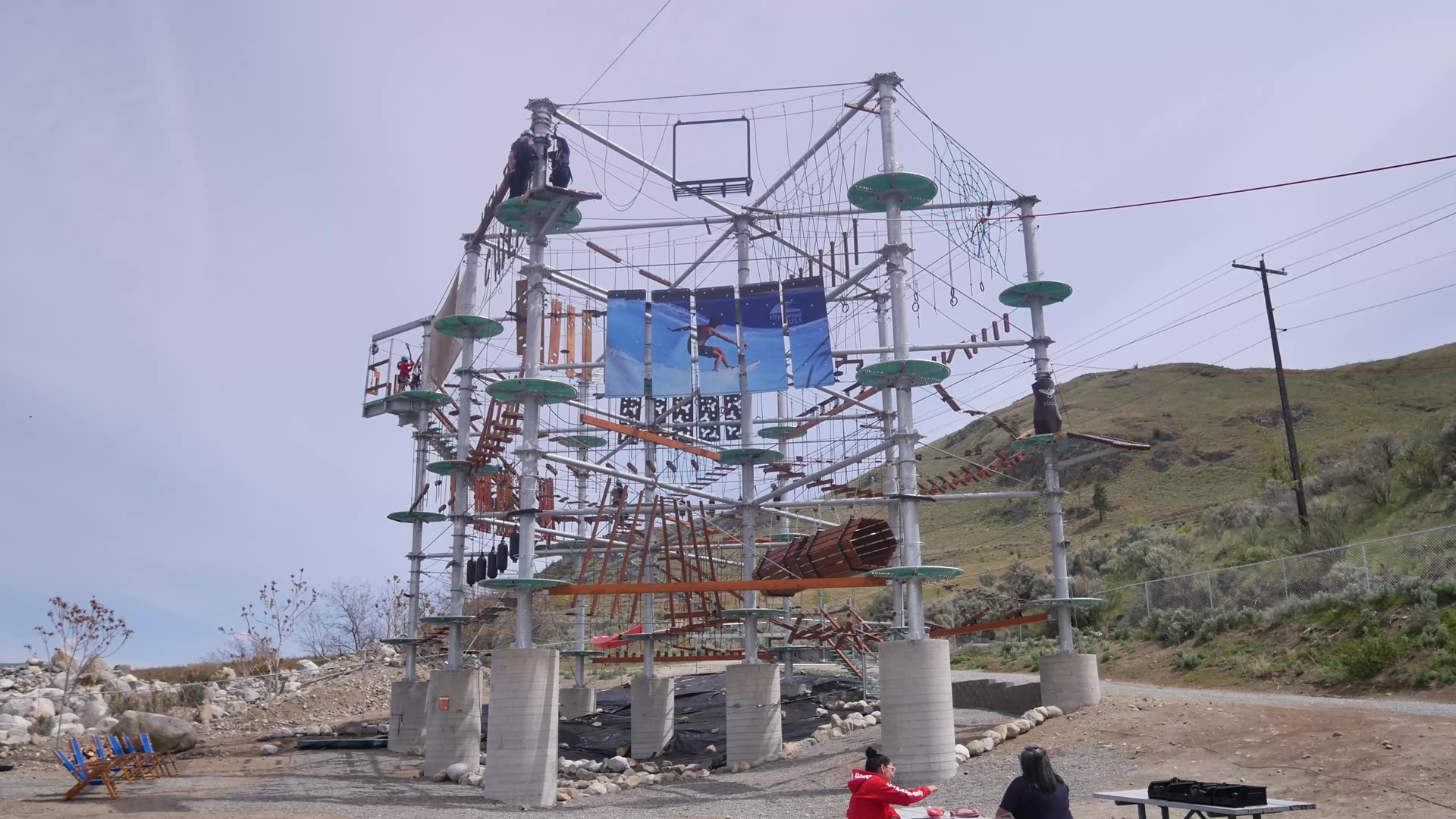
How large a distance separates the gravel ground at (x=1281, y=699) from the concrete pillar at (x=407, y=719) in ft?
52.0

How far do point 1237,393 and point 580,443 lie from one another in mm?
92797

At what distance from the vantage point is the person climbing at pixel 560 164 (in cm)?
2206

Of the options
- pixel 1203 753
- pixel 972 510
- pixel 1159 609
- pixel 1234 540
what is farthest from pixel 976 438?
pixel 1203 753

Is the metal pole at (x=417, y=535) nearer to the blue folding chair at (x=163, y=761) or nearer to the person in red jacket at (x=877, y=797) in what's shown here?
the blue folding chair at (x=163, y=761)

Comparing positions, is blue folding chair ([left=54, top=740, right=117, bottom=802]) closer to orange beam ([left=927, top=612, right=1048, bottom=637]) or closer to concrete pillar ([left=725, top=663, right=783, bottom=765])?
concrete pillar ([left=725, top=663, right=783, bottom=765])

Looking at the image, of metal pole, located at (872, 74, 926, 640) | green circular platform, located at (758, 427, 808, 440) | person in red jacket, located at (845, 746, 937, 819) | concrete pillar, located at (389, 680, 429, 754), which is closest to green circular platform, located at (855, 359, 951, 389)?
metal pole, located at (872, 74, 926, 640)

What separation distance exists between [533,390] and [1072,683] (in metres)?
11.9

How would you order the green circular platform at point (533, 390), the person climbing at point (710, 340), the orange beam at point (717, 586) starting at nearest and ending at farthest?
1. the orange beam at point (717, 586)
2. the green circular platform at point (533, 390)
3. the person climbing at point (710, 340)

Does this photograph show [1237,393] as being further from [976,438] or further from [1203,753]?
[1203,753]

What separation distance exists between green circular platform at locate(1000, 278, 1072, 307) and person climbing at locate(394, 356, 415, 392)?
16566mm

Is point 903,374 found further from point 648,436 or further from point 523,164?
point 523,164

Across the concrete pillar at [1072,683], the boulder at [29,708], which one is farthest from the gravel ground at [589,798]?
the boulder at [29,708]

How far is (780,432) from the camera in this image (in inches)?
1072

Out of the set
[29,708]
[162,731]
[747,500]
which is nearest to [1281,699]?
[747,500]
